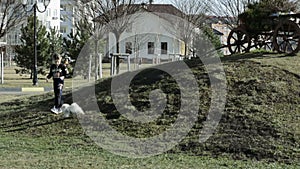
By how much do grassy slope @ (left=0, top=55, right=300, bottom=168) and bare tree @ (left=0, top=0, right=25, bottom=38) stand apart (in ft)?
77.0

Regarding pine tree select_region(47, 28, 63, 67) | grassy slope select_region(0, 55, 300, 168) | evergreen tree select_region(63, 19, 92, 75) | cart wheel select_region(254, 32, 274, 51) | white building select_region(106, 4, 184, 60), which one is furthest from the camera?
white building select_region(106, 4, 184, 60)

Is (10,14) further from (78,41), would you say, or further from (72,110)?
(72,110)

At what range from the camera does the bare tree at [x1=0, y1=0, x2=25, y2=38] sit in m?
34.8

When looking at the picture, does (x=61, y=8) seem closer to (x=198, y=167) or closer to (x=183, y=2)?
(x=183, y=2)

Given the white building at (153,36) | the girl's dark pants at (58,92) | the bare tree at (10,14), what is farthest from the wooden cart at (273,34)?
the white building at (153,36)

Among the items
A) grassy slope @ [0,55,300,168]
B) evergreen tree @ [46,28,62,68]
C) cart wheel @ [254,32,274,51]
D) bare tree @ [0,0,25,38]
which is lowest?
grassy slope @ [0,55,300,168]

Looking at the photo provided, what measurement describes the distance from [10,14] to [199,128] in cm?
2898

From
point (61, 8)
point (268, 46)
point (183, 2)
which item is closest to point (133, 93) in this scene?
point (268, 46)

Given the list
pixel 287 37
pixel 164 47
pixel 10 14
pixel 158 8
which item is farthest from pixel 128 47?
pixel 287 37

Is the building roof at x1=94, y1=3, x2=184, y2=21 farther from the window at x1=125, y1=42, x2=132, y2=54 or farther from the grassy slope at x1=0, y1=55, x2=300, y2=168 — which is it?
the grassy slope at x1=0, y1=55, x2=300, y2=168

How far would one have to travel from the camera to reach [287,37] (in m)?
12.8

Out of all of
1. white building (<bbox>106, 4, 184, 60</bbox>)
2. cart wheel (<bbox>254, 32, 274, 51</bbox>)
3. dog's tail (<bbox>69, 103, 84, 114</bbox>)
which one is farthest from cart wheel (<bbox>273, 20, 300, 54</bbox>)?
white building (<bbox>106, 4, 184, 60</bbox>)

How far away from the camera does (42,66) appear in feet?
112

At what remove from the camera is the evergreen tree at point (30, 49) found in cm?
3306
